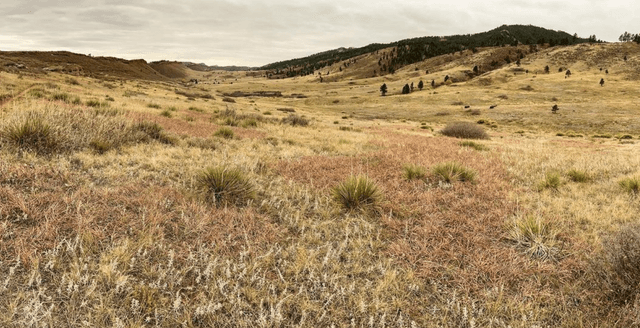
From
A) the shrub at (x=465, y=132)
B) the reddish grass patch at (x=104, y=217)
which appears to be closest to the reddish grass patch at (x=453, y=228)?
the reddish grass patch at (x=104, y=217)

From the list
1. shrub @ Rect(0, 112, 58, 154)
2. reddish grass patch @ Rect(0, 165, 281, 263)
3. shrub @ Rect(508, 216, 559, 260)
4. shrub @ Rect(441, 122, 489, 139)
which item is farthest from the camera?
shrub @ Rect(441, 122, 489, 139)

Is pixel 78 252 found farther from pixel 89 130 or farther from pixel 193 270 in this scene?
pixel 89 130

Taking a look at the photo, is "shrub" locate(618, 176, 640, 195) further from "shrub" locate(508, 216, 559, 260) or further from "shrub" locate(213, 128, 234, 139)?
"shrub" locate(213, 128, 234, 139)

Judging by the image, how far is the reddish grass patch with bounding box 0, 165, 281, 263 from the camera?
3.69 m

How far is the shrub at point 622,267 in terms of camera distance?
10.7 feet

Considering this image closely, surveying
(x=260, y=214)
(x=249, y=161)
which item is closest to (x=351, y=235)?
(x=260, y=214)

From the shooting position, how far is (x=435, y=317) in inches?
125

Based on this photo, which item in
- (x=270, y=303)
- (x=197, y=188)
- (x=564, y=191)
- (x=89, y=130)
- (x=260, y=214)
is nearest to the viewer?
(x=270, y=303)

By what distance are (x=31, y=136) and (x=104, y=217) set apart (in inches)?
161

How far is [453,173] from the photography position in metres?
8.01

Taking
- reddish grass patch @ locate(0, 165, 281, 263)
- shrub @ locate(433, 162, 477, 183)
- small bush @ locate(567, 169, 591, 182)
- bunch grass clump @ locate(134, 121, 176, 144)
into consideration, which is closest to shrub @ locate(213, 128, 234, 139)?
bunch grass clump @ locate(134, 121, 176, 144)

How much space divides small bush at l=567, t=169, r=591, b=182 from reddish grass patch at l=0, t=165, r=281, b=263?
27.9 feet

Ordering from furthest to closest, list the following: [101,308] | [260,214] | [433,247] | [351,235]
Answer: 1. [260,214]
2. [351,235]
3. [433,247]
4. [101,308]

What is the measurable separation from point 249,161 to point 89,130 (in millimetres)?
4146
